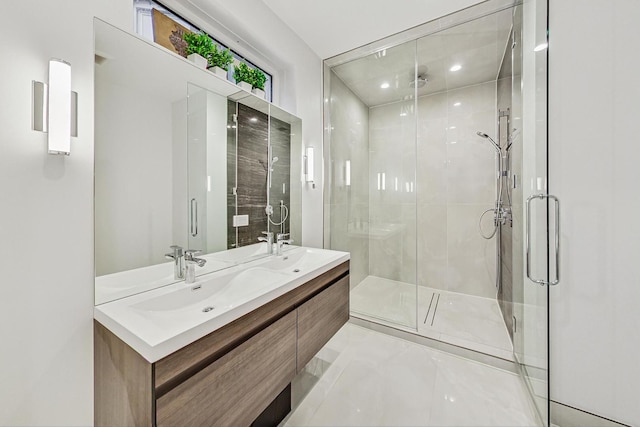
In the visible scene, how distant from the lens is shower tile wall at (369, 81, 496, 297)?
8.97ft

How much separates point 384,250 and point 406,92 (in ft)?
5.57

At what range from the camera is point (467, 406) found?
1.52m

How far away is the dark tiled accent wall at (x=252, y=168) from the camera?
Result: 1624mm

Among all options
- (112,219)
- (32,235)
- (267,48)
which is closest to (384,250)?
(267,48)

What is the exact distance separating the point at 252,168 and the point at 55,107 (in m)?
1.01

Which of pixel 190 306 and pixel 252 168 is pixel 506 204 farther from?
pixel 190 306

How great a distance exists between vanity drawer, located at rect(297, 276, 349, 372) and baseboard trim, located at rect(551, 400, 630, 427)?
1.26m

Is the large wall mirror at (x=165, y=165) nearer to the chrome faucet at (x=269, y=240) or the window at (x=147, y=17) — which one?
the chrome faucet at (x=269, y=240)

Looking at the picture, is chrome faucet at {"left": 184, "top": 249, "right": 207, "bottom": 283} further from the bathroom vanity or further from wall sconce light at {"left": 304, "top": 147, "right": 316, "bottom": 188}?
wall sconce light at {"left": 304, "top": 147, "right": 316, "bottom": 188}

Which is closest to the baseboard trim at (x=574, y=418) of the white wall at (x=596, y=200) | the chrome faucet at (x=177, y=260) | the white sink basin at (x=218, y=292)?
the white wall at (x=596, y=200)

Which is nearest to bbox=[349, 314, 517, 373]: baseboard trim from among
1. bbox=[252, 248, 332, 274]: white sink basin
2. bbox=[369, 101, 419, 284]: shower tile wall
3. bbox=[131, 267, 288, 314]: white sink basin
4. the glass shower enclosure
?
the glass shower enclosure

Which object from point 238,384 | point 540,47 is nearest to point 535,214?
point 540,47

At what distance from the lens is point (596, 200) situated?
4.18ft

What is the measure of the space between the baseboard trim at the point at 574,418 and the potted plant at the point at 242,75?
8.75ft
